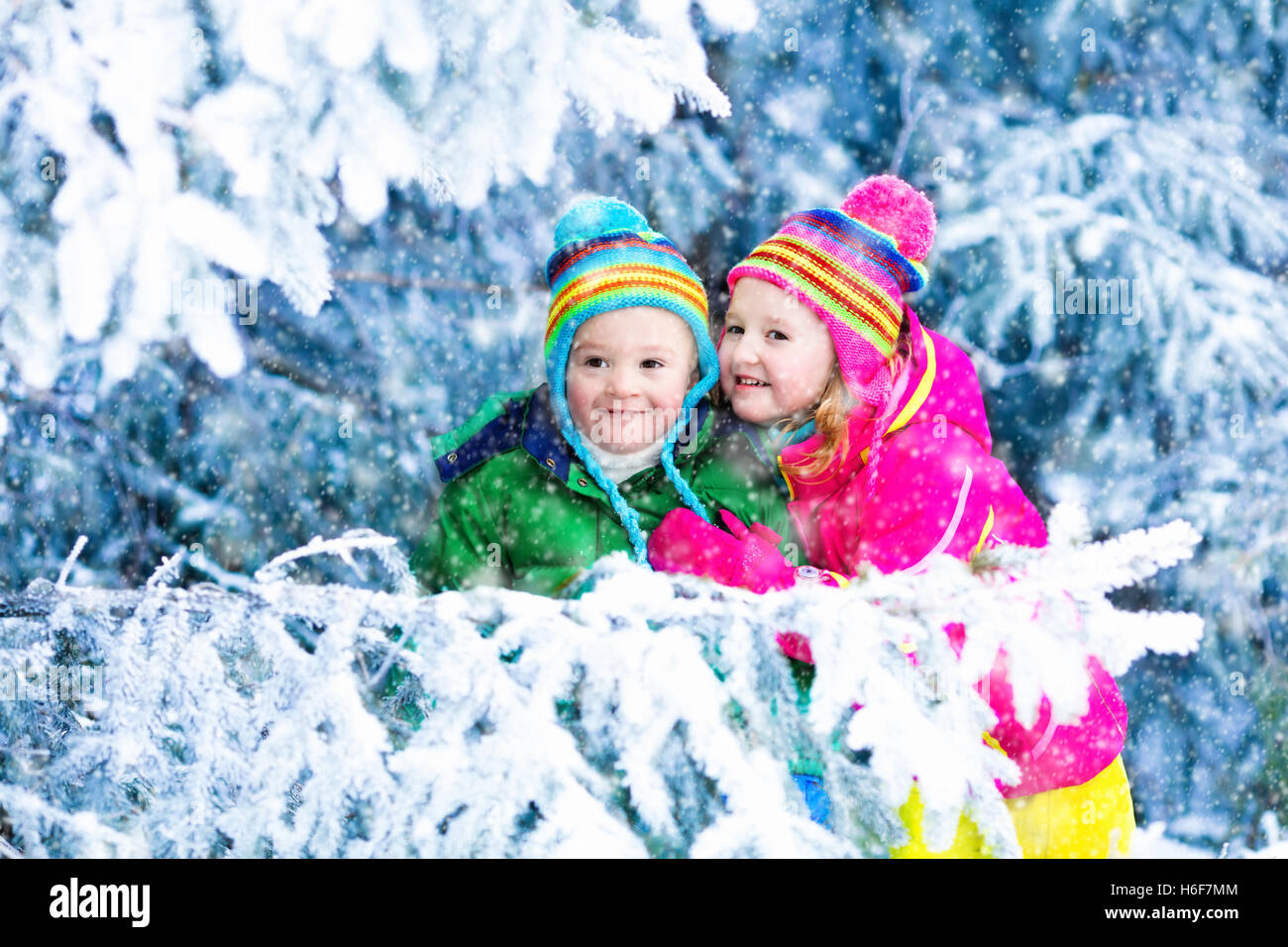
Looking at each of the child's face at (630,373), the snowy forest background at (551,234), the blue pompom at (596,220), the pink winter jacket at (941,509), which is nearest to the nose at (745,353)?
the child's face at (630,373)

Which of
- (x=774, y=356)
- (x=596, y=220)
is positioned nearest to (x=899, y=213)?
(x=774, y=356)

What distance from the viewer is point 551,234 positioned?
3.16m

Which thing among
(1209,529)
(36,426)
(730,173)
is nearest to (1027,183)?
(730,173)

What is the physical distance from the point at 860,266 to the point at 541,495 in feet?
2.87

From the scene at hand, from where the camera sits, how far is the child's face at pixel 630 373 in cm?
243

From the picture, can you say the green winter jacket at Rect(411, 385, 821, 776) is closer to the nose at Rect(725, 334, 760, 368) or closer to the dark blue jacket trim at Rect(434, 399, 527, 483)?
the dark blue jacket trim at Rect(434, 399, 527, 483)

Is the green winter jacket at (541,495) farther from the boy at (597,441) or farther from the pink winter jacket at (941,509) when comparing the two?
the pink winter jacket at (941,509)

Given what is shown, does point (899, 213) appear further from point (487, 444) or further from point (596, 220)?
point (487, 444)

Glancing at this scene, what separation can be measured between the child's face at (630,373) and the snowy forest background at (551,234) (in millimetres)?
554

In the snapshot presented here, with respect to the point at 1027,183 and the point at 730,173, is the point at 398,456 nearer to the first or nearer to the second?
the point at 730,173

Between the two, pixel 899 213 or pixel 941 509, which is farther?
pixel 899 213

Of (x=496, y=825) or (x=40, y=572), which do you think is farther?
(x=40, y=572)
